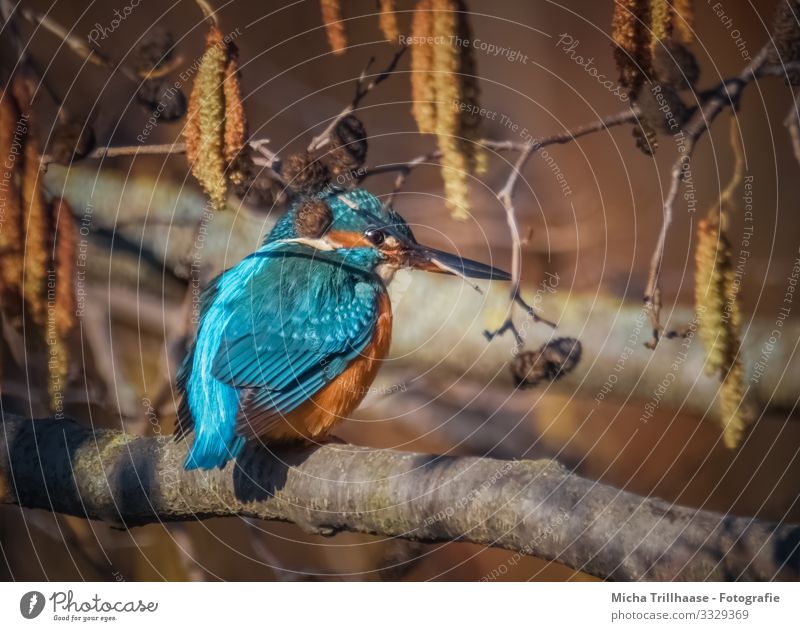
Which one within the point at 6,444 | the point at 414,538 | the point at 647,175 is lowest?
the point at 414,538

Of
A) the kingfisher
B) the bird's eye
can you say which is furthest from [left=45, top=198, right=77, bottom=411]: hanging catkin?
the bird's eye

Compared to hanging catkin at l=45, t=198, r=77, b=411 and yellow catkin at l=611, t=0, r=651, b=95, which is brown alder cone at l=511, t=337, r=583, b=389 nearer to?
yellow catkin at l=611, t=0, r=651, b=95

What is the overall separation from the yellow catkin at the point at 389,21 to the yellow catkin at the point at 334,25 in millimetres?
55

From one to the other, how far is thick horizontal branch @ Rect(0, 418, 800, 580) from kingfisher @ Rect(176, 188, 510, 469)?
0.06 metres

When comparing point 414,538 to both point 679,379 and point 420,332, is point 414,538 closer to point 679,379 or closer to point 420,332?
point 420,332

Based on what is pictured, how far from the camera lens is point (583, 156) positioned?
4.12 feet

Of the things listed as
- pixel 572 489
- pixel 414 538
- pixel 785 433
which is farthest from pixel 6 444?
pixel 785 433

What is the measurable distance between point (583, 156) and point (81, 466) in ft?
2.69

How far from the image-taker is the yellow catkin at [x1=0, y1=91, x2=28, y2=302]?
50.4 inches

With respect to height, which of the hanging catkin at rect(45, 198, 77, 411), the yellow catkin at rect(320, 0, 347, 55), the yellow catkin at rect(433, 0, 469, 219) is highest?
the yellow catkin at rect(320, 0, 347, 55)

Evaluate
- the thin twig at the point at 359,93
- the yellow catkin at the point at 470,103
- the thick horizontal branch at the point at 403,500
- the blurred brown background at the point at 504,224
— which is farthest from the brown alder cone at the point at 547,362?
Result: the thin twig at the point at 359,93

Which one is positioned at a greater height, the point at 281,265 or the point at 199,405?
the point at 281,265

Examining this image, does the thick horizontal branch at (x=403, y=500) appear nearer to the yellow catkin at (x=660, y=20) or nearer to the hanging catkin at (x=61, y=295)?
the hanging catkin at (x=61, y=295)

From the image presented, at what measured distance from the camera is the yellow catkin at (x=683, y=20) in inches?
49.7
